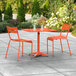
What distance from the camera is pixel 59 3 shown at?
24.2 metres

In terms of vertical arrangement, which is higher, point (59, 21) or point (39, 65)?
point (39, 65)

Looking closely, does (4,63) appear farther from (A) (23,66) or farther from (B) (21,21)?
(B) (21,21)

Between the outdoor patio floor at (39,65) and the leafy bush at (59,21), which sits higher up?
the outdoor patio floor at (39,65)

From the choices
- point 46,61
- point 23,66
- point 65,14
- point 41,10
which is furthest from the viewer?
point 41,10

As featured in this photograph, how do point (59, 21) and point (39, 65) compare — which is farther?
point (59, 21)

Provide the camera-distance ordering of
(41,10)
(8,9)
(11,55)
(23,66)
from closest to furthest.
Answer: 1. (23,66)
2. (11,55)
3. (8,9)
4. (41,10)

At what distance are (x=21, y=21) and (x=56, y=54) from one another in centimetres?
1404

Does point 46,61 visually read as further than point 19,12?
No

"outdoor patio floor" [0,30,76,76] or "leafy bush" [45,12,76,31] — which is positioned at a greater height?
"outdoor patio floor" [0,30,76,76]

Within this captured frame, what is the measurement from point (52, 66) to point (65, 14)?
43.7 feet

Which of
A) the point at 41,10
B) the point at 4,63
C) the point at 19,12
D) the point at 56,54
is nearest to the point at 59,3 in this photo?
the point at 41,10

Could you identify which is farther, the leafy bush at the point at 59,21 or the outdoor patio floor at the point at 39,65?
the leafy bush at the point at 59,21

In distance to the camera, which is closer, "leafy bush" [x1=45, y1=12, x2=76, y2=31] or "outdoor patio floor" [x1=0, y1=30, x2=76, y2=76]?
"outdoor patio floor" [x1=0, y1=30, x2=76, y2=76]

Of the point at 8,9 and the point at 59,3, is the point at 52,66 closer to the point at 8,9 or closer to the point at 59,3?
the point at 8,9
